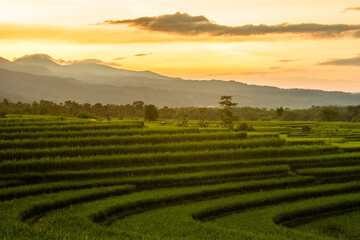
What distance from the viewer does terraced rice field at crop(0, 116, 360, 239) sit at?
52.7 ft

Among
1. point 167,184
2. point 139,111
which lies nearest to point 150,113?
point 139,111

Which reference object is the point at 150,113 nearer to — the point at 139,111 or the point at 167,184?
the point at 139,111

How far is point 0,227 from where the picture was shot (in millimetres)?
12602

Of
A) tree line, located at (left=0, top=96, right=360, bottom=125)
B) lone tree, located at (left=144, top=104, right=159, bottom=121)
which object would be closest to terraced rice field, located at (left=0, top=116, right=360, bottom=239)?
lone tree, located at (left=144, top=104, right=159, bottom=121)

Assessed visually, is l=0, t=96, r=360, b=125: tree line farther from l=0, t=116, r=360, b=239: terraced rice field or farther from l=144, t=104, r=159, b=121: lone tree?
l=0, t=116, r=360, b=239: terraced rice field

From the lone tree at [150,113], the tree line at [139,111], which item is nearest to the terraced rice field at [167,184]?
the lone tree at [150,113]

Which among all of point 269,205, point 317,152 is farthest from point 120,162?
point 317,152

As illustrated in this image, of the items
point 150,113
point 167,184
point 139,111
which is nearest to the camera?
point 167,184

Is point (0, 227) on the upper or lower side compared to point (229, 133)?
lower

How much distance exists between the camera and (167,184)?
24.2m

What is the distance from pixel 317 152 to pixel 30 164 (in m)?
25.1

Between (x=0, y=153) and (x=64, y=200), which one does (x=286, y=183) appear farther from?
(x=0, y=153)

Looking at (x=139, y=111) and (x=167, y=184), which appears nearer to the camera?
(x=167, y=184)

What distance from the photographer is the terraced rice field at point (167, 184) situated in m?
16.1
